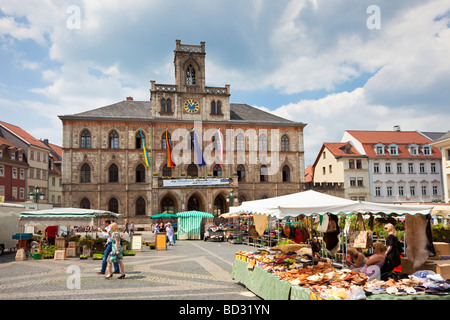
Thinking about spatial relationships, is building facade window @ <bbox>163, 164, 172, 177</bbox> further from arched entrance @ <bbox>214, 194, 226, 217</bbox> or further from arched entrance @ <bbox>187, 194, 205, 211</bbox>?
arched entrance @ <bbox>214, 194, 226, 217</bbox>

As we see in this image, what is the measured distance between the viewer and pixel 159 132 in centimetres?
4241

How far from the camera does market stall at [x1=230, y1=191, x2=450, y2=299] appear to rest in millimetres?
6520

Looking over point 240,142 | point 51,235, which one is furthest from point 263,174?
point 51,235

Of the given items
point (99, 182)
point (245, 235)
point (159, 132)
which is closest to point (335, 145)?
point (159, 132)

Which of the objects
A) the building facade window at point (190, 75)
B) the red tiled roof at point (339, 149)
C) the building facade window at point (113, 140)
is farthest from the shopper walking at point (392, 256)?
the red tiled roof at point (339, 149)

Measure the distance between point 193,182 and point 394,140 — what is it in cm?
2784

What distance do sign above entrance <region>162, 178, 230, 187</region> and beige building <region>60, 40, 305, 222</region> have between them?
109mm

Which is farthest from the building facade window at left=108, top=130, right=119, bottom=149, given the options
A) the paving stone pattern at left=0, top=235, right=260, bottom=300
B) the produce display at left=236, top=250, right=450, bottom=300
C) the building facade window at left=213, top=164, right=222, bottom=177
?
the produce display at left=236, top=250, right=450, bottom=300

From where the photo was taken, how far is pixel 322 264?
28.7ft

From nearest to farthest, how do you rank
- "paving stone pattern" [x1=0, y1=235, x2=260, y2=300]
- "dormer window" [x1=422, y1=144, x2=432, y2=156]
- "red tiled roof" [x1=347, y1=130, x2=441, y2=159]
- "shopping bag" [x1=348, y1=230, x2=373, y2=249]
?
1. "paving stone pattern" [x1=0, y1=235, x2=260, y2=300]
2. "shopping bag" [x1=348, y1=230, x2=373, y2=249]
3. "red tiled roof" [x1=347, y1=130, x2=441, y2=159]
4. "dormer window" [x1=422, y1=144, x2=432, y2=156]

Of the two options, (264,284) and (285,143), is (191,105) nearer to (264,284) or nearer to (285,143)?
(285,143)

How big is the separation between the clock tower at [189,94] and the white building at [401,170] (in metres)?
19.1

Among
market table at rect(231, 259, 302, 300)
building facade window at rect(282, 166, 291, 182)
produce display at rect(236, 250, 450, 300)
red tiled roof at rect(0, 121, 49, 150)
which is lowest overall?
market table at rect(231, 259, 302, 300)
